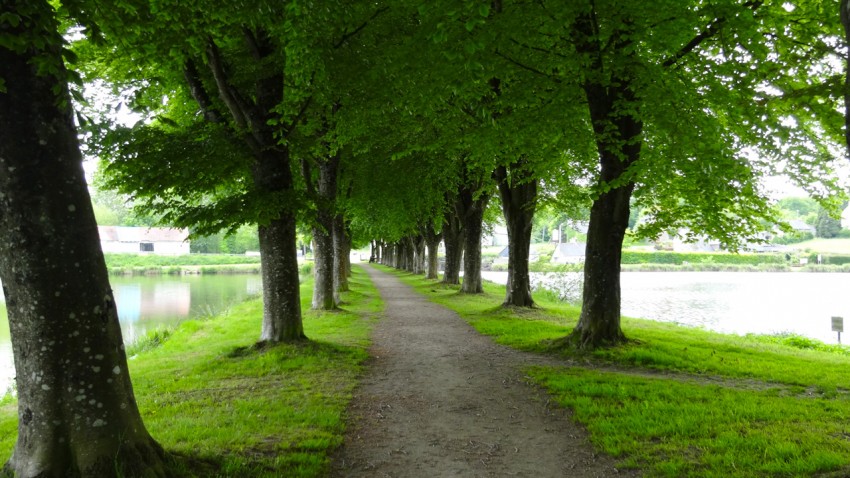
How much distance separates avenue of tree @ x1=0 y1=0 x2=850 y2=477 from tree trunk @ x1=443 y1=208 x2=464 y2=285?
49.7 feet

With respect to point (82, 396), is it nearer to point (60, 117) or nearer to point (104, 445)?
point (104, 445)

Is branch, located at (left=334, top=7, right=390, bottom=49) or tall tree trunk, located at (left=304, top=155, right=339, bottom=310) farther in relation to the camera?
tall tree trunk, located at (left=304, top=155, right=339, bottom=310)

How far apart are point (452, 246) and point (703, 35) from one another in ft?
68.0

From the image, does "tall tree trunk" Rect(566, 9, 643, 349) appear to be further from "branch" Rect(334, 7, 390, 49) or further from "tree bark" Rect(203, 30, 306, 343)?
"tree bark" Rect(203, 30, 306, 343)

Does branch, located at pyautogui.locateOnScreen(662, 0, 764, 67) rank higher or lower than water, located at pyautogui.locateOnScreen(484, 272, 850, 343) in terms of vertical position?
higher

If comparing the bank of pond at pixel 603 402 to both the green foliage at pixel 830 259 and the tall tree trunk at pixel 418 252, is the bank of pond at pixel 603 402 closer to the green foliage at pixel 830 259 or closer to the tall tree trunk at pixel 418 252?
the tall tree trunk at pixel 418 252

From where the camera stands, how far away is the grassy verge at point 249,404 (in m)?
4.91

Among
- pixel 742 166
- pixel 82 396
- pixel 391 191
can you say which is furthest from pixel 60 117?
pixel 391 191

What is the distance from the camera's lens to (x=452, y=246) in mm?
29234

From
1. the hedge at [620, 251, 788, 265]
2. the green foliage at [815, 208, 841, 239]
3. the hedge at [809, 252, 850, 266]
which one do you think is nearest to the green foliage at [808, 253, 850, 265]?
the hedge at [809, 252, 850, 266]

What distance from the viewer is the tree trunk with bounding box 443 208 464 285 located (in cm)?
2866

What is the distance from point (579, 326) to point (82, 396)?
9210mm

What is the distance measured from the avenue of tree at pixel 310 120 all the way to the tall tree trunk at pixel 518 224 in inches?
156

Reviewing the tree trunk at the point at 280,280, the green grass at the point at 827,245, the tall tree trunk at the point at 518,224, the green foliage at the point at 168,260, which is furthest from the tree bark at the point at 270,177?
the green grass at the point at 827,245
